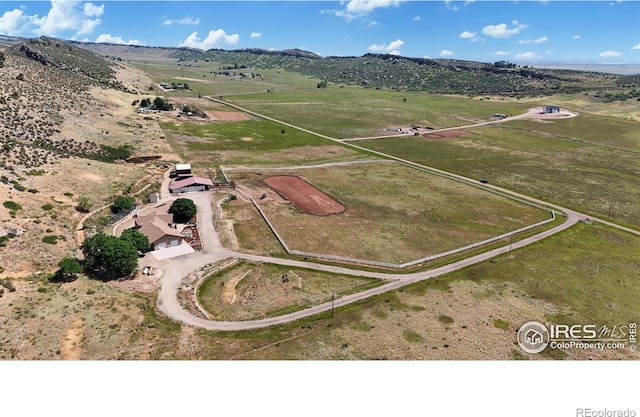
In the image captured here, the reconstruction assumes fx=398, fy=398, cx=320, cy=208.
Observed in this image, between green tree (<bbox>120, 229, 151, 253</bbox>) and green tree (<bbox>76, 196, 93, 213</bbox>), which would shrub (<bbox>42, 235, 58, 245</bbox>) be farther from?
green tree (<bbox>76, 196, 93, 213</bbox>)

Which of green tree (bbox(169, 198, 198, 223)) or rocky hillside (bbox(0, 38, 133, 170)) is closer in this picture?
green tree (bbox(169, 198, 198, 223))

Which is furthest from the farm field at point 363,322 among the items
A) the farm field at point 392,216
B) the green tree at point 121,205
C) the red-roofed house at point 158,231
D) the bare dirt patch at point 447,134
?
the bare dirt patch at point 447,134

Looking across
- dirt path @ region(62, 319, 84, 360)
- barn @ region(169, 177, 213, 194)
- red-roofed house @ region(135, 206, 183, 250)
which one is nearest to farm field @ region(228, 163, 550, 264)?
barn @ region(169, 177, 213, 194)

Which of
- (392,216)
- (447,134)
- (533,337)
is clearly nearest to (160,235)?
(392,216)

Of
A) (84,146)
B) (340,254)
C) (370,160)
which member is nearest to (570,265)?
(340,254)

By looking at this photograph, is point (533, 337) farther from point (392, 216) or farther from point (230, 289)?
point (392, 216)

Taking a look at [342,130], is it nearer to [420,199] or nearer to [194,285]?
[420,199]
